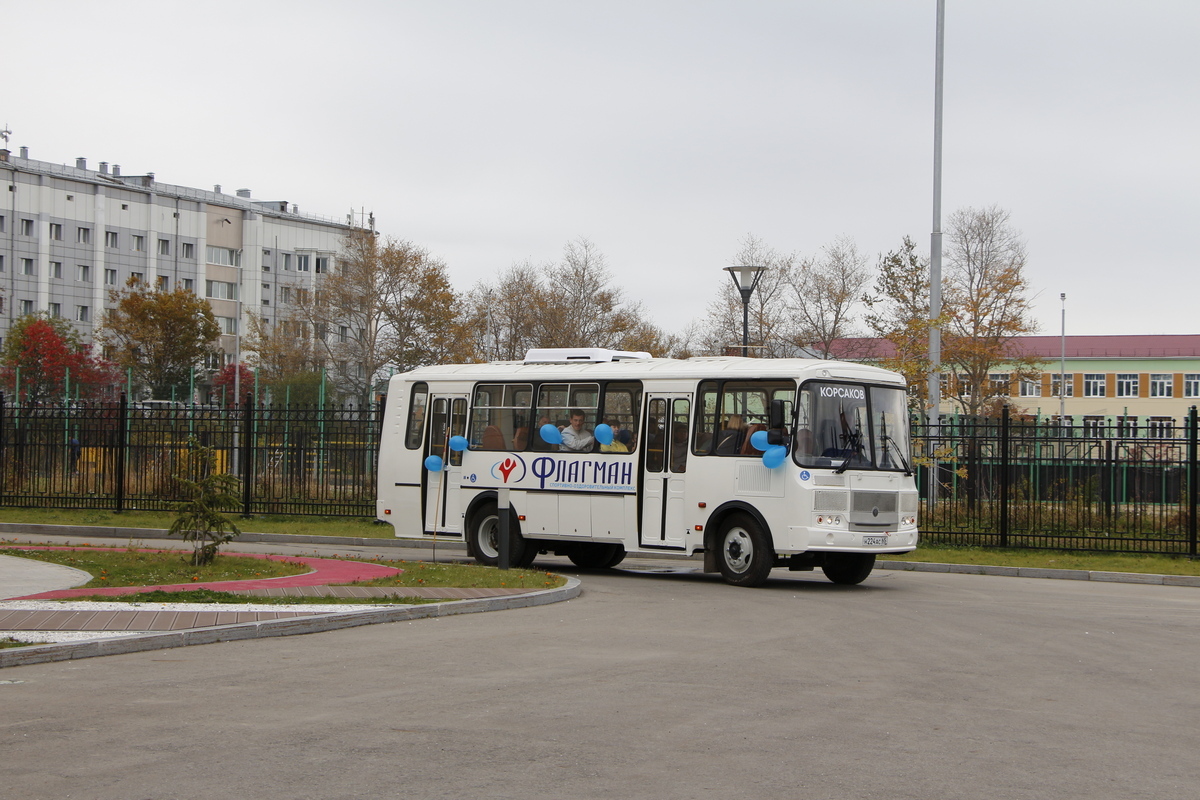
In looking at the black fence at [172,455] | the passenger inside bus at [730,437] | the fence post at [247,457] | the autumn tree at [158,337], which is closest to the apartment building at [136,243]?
the autumn tree at [158,337]

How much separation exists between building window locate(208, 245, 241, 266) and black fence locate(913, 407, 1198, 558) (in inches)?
3017

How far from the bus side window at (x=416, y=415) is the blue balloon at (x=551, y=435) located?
92.6 inches

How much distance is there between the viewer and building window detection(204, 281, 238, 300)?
91.8 meters

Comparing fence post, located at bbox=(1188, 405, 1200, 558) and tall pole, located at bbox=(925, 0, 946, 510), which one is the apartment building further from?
fence post, located at bbox=(1188, 405, 1200, 558)

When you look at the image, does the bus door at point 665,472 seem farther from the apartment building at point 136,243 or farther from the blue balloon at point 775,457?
the apartment building at point 136,243

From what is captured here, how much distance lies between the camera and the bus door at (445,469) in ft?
63.4

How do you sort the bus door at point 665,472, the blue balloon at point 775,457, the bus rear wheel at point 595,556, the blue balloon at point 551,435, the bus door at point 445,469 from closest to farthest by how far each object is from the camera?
the blue balloon at point 775,457, the bus door at point 665,472, the blue balloon at point 551,435, the bus rear wheel at point 595,556, the bus door at point 445,469

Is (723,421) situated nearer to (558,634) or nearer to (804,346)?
(558,634)

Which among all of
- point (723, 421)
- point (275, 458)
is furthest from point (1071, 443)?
point (275, 458)

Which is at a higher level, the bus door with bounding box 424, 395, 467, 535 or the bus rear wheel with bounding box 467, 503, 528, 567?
the bus door with bounding box 424, 395, 467, 535

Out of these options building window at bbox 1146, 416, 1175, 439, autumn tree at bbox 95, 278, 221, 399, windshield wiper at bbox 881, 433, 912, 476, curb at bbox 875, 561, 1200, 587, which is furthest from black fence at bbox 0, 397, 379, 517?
autumn tree at bbox 95, 278, 221, 399

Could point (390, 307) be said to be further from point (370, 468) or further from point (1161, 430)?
point (1161, 430)

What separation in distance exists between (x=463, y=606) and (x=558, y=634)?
74.5 inches

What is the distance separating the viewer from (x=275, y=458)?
88.9 ft
